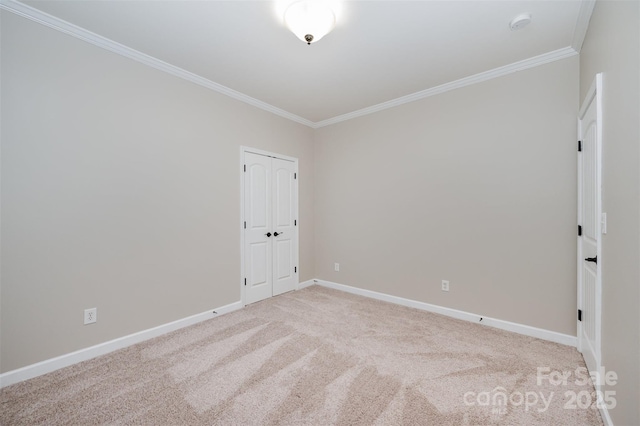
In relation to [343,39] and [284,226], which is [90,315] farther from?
[343,39]

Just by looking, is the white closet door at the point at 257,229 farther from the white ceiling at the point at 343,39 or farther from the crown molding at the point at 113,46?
the white ceiling at the point at 343,39

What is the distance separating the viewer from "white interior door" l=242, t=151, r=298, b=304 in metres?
3.65

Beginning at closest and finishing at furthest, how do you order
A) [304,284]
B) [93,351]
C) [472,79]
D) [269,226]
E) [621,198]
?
[621,198], [93,351], [472,79], [269,226], [304,284]

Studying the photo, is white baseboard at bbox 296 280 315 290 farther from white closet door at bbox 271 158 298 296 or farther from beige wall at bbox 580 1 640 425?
beige wall at bbox 580 1 640 425

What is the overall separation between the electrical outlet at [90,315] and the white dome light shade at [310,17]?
2923 millimetres

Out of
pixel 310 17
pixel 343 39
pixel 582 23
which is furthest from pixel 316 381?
pixel 582 23

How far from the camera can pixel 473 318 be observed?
3025mm

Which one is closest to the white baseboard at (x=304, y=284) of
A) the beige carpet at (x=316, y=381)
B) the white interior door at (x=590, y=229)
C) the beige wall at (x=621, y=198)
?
the beige carpet at (x=316, y=381)

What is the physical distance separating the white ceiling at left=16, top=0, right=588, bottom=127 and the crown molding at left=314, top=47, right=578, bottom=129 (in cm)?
5

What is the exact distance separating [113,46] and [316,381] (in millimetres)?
3377

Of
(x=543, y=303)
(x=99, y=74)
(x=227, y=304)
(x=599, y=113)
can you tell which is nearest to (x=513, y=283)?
(x=543, y=303)

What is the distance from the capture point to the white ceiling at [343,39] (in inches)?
79.4

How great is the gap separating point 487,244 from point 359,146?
2.18m

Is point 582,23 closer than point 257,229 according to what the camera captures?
Yes
